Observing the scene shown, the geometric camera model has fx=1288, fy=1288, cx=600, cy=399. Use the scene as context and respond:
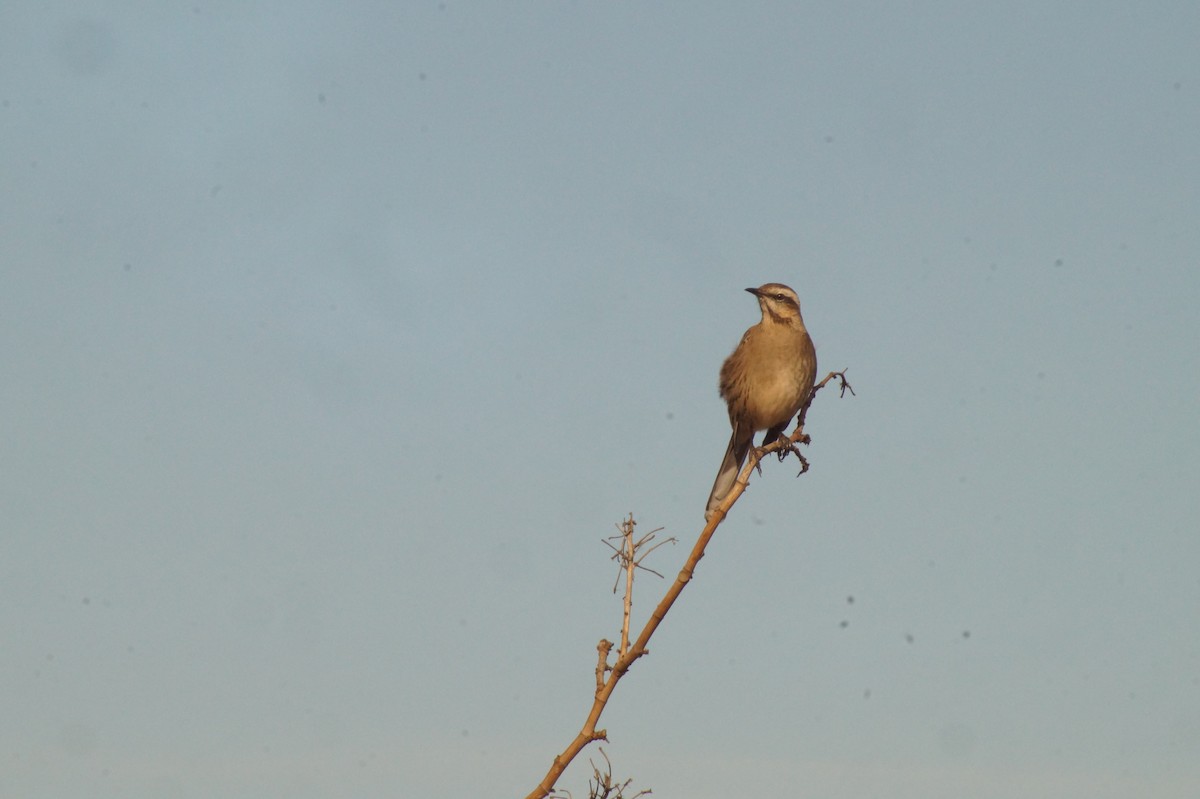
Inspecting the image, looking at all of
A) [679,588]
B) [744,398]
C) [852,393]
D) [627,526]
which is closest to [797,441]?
[852,393]

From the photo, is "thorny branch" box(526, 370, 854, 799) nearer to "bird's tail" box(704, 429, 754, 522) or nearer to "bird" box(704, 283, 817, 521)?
"bird's tail" box(704, 429, 754, 522)

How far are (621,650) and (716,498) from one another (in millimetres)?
4920

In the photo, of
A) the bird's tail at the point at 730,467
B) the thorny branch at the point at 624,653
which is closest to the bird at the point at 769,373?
the bird's tail at the point at 730,467

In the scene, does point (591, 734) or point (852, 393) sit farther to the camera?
point (852, 393)

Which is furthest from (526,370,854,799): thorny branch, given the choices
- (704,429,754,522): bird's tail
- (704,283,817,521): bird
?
(704,283,817,521): bird

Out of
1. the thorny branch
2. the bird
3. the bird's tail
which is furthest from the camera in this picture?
the bird

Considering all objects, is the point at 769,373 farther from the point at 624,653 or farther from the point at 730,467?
the point at 624,653

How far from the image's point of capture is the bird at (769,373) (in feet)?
29.1

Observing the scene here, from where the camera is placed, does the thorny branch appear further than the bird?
No

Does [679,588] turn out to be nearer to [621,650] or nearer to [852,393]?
[621,650]

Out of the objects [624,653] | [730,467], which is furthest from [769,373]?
[624,653]

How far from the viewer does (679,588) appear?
3094 millimetres

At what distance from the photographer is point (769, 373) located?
8.95 meters

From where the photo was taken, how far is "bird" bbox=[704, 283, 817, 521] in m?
8.86
